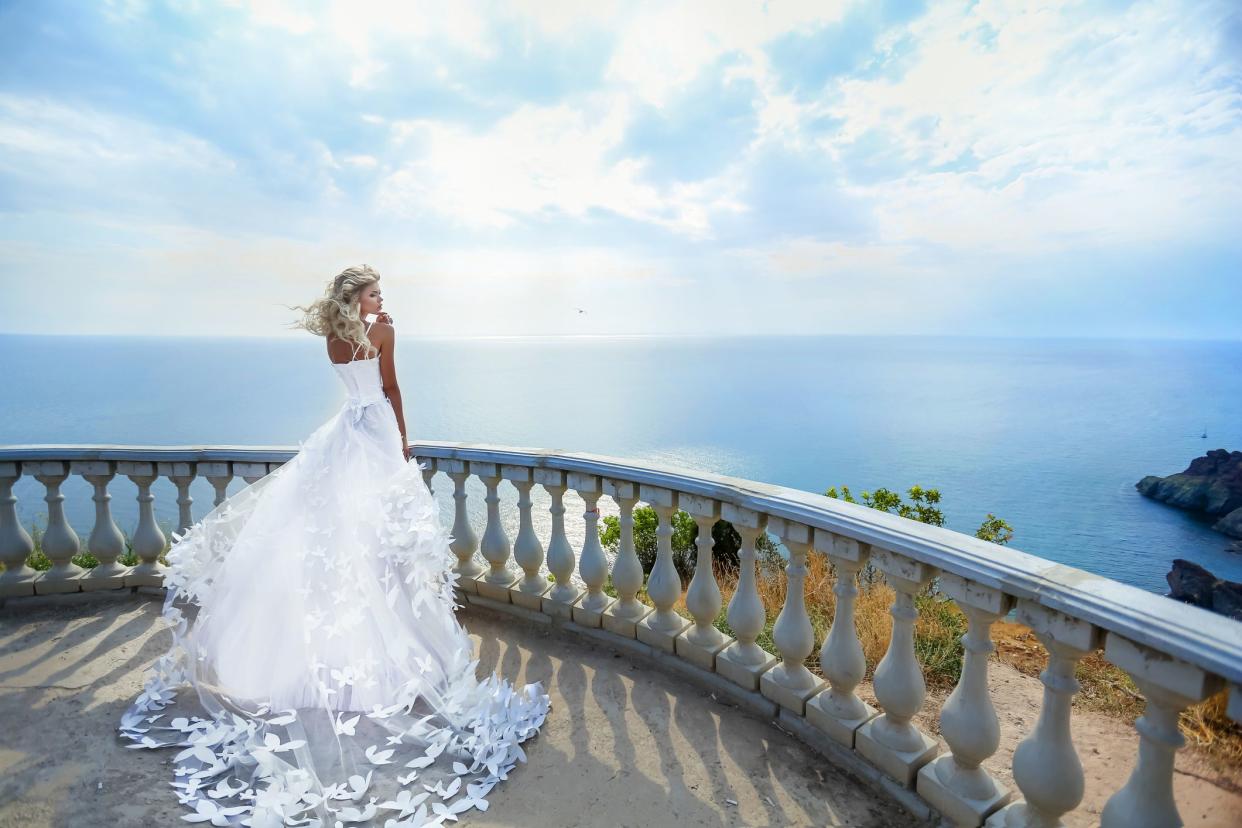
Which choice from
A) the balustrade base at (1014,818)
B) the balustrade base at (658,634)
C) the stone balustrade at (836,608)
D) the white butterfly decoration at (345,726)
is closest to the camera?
the stone balustrade at (836,608)

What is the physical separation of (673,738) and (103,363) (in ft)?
496

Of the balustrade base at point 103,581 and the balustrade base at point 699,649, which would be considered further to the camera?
the balustrade base at point 103,581

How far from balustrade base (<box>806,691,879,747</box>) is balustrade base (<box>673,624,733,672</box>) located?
62 centimetres

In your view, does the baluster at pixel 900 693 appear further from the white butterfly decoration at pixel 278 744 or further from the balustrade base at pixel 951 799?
the white butterfly decoration at pixel 278 744

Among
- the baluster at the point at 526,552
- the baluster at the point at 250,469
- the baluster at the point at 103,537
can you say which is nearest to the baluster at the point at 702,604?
the baluster at the point at 526,552

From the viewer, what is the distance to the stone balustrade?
65.4 inches

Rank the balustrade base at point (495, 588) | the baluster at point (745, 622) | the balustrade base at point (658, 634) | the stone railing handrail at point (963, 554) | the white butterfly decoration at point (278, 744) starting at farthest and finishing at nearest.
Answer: the balustrade base at point (495, 588) < the balustrade base at point (658, 634) < the baluster at point (745, 622) < the white butterfly decoration at point (278, 744) < the stone railing handrail at point (963, 554)

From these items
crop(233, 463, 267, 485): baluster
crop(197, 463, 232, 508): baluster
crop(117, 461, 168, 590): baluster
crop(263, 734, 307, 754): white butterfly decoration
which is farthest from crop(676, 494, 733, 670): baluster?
crop(117, 461, 168, 590): baluster

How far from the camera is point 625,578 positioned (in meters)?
3.79

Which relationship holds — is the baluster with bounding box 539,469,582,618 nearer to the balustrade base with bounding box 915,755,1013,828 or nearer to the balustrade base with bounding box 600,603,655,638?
the balustrade base with bounding box 600,603,655,638

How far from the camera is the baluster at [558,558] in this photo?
3963mm

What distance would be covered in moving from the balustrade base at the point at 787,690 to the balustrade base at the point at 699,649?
32cm

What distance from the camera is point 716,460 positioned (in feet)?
148

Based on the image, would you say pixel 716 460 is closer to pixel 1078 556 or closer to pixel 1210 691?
pixel 1078 556
